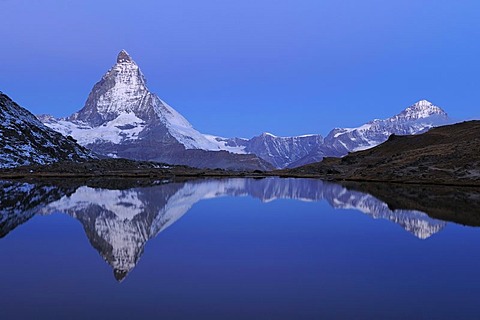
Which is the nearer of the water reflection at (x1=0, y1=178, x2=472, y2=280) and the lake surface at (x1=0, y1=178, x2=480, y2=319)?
the lake surface at (x1=0, y1=178, x2=480, y2=319)

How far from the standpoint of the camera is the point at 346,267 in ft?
73.7

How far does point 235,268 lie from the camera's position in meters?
22.0

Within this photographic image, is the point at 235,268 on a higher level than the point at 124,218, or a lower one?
lower

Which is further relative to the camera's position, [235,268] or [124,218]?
[124,218]

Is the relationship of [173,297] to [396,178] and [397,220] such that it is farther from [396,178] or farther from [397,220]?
[396,178]

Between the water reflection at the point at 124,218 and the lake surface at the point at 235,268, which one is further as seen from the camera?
the water reflection at the point at 124,218

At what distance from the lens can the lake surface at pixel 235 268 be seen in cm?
1612

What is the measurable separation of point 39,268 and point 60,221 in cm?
1808

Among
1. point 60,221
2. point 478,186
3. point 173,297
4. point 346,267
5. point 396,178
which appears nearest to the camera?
point 173,297

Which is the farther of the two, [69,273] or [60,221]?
[60,221]

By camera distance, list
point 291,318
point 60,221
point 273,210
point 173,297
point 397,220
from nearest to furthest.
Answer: point 291,318
point 173,297
point 60,221
point 397,220
point 273,210

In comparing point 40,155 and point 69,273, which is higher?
point 40,155

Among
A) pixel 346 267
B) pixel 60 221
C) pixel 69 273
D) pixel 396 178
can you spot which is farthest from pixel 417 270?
pixel 396 178

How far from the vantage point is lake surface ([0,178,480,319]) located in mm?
16125
